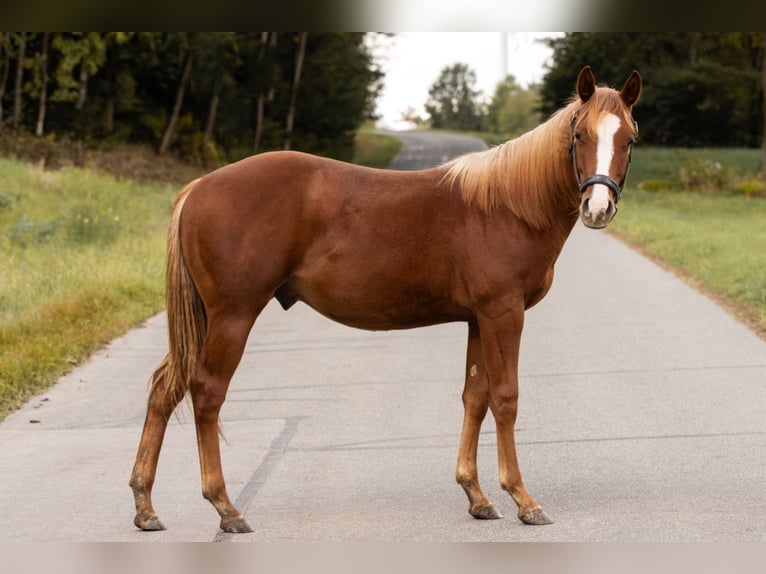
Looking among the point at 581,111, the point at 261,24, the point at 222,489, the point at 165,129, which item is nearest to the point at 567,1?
the point at 261,24

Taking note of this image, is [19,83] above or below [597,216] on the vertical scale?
below

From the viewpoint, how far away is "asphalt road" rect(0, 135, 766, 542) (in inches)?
254

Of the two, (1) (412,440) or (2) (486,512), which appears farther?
(1) (412,440)

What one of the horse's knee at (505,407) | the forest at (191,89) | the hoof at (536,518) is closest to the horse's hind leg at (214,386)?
the horse's knee at (505,407)

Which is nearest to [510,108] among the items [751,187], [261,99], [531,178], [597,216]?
[261,99]

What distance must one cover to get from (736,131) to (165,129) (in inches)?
992

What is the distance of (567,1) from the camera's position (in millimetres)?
4496

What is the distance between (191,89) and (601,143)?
37.2 m

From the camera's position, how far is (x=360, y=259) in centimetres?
642

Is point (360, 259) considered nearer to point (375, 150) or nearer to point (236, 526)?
point (236, 526)

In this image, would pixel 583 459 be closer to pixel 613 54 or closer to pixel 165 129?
pixel 165 129

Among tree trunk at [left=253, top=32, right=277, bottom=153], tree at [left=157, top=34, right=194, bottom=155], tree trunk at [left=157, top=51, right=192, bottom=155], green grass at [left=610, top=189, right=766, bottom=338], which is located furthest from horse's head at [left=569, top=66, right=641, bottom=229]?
tree trunk at [left=253, top=32, right=277, bottom=153]

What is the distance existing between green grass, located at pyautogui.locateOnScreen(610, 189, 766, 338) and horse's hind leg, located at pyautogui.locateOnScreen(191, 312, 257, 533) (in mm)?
7859

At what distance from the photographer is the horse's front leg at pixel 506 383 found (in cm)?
636
